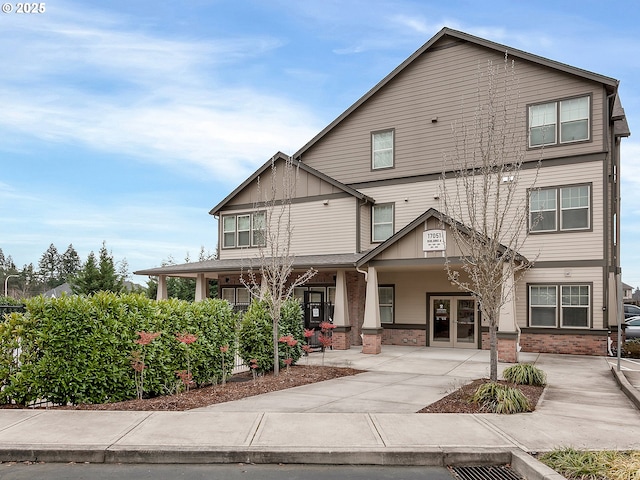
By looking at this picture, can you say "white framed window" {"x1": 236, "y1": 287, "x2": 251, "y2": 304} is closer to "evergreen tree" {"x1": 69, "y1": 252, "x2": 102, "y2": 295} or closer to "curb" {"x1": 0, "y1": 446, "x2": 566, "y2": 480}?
"evergreen tree" {"x1": 69, "y1": 252, "x2": 102, "y2": 295}

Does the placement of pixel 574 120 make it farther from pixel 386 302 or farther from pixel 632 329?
pixel 632 329

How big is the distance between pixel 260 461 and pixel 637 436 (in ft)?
17.0

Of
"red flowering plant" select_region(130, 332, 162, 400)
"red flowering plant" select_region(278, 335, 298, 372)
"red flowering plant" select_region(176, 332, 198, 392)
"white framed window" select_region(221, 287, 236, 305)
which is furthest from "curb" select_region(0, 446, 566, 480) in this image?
"white framed window" select_region(221, 287, 236, 305)

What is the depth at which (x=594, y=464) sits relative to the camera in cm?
571

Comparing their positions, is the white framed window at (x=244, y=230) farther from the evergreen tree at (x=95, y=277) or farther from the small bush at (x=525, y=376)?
the small bush at (x=525, y=376)

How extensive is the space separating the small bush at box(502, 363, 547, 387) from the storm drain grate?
5145mm

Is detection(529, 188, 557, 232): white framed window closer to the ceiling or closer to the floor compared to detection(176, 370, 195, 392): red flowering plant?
closer to the ceiling

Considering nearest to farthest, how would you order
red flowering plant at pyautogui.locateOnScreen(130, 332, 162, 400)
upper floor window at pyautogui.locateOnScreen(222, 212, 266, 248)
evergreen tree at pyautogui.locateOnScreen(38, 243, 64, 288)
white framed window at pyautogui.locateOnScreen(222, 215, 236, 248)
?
red flowering plant at pyautogui.locateOnScreen(130, 332, 162, 400)
upper floor window at pyautogui.locateOnScreen(222, 212, 266, 248)
white framed window at pyautogui.locateOnScreen(222, 215, 236, 248)
evergreen tree at pyautogui.locateOnScreen(38, 243, 64, 288)

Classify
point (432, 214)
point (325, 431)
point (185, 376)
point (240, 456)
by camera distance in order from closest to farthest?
point (240, 456), point (325, 431), point (185, 376), point (432, 214)

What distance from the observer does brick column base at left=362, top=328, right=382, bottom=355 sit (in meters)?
18.0

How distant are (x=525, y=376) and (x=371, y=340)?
745cm

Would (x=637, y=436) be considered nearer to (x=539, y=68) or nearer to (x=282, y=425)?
(x=282, y=425)

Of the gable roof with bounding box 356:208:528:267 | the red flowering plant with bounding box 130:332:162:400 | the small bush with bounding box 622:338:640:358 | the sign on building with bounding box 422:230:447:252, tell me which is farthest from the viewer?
the small bush with bounding box 622:338:640:358

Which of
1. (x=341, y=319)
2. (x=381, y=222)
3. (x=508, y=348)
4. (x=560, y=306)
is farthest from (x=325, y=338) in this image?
(x=560, y=306)
